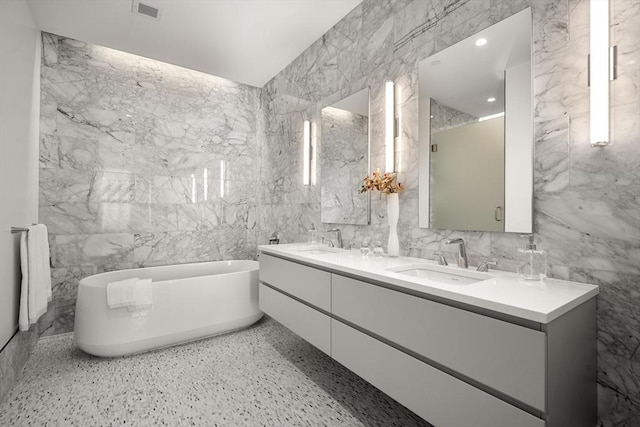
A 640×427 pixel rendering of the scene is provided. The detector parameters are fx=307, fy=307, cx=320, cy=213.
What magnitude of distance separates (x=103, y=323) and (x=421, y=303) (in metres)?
2.38

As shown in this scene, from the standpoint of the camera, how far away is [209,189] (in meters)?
3.72

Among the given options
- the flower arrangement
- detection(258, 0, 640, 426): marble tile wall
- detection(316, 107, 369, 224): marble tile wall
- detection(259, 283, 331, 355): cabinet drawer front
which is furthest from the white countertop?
detection(316, 107, 369, 224): marble tile wall

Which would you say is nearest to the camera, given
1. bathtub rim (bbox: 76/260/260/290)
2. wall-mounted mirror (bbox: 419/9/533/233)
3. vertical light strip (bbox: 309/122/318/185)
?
wall-mounted mirror (bbox: 419/9/533/233)

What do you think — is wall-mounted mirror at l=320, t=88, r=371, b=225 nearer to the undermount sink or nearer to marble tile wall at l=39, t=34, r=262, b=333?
the undermount sink

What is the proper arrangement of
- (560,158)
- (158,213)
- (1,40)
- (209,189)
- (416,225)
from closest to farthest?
(560,158), (1,40), (416,225), (158,213), (209,189)

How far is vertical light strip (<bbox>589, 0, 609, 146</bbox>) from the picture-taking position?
121cm

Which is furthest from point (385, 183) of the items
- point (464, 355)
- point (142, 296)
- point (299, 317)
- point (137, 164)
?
point (137, 164)

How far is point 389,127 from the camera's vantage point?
2.17 metres

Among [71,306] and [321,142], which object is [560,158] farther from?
[71,306]

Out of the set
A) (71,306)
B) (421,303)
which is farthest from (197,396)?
(71,306)

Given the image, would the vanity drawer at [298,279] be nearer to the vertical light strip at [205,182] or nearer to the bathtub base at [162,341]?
the bathtub base at [162,341]

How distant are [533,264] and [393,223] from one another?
0.84 meters

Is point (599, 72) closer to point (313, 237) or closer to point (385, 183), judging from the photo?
point (385, 183)

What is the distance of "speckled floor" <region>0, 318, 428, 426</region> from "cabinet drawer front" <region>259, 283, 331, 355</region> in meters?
0.34
